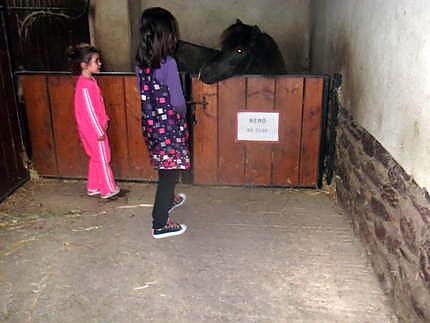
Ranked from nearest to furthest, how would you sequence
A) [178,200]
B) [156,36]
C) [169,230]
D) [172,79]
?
[156,36], [172,79], [169,230], [178,200]

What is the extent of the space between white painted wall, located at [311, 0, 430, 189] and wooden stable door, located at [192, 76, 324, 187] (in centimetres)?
44

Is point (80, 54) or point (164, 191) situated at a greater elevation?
point (80, 54)

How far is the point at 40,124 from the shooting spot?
14.3 feet

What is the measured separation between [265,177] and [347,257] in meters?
1.31

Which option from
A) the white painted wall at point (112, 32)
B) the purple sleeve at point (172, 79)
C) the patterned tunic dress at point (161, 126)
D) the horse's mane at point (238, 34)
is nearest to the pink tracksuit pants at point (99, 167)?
the patterned tunic dress at point (161, 126)

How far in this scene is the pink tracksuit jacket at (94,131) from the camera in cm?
378

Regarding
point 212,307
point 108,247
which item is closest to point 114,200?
point 108,247

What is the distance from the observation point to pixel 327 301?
2.68 m

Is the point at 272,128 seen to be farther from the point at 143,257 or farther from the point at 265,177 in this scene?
the point at 143,257

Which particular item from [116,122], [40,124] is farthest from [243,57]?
[40,124]

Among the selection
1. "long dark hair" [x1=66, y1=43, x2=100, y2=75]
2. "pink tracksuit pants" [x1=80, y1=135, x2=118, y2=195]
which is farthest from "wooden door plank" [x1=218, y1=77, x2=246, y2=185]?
"long dark hair" [x1=66, y1=43, x2=100, y2=75]

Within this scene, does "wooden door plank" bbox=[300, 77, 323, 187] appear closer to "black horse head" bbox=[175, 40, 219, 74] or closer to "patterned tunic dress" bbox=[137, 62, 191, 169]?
"patterned tunic dress" bbox=[137, 62, 191, 169]

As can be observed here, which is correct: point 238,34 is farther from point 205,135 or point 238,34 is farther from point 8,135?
point 8,135

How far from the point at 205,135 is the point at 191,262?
143 cm
